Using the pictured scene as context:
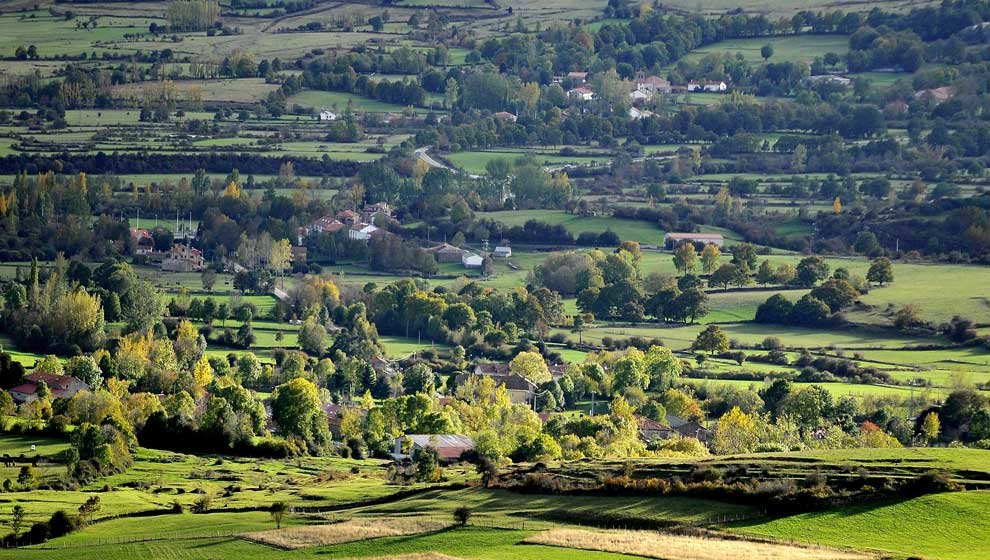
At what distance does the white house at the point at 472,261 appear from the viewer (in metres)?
137

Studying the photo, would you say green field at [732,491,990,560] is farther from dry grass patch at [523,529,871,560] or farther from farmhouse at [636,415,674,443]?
farmhouse at [636,415,674,443]

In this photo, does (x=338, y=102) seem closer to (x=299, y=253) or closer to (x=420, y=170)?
(x=420, y=170)

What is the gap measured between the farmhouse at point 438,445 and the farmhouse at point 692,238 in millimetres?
61804

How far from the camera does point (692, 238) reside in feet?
463

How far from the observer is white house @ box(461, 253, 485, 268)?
137 meters

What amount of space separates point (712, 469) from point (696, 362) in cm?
4700

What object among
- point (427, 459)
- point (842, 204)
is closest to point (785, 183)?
point (842, 204)

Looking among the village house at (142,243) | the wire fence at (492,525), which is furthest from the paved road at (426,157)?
the wire fence at (492,525)

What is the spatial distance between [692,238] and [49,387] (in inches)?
2617

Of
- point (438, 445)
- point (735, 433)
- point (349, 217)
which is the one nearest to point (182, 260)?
point (349, 217)

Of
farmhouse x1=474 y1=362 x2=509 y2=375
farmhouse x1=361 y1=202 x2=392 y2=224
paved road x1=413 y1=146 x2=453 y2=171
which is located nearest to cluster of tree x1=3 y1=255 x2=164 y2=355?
farmhouse x1=474 y1=362 x2=509 y2=375

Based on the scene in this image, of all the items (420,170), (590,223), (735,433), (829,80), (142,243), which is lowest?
(142,243)

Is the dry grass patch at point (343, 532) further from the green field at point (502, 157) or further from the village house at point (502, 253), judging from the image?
the green field at point (502, 157)

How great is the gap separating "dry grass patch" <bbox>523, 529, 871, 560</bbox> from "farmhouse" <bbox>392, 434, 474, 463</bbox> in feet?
84.9
